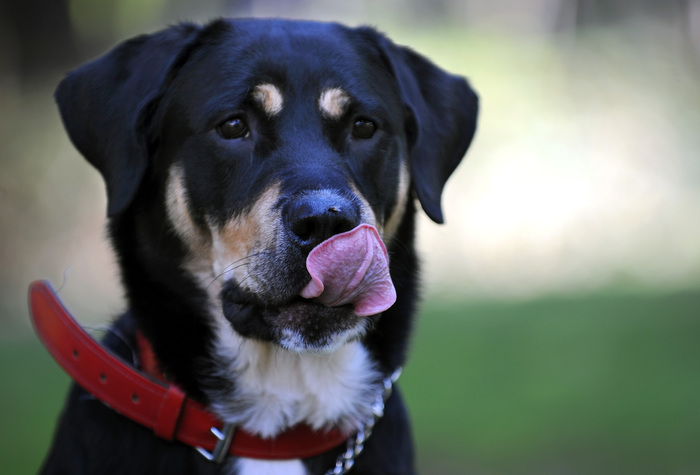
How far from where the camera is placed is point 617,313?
702cm

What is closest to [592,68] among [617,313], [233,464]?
[617,313]

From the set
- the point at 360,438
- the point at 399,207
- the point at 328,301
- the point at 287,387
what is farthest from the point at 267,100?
the point at 360,438

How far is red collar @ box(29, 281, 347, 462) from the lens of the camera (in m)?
2.17

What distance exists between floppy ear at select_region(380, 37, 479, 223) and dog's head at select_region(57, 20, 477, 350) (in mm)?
14

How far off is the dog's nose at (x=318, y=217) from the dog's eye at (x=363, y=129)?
1.43ft

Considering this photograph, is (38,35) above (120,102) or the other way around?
the other way around

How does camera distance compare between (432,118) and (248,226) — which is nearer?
(248,226)

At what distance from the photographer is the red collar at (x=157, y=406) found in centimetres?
217

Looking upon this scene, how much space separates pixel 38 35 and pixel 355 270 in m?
5.72

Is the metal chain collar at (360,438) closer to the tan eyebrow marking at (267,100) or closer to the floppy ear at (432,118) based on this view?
the floppy ear at (432,118)

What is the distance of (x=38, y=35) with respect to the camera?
6.69m

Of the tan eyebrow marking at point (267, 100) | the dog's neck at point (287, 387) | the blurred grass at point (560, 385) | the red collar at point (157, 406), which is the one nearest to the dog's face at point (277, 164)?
the tan eyebrow marking at point (267, 100)

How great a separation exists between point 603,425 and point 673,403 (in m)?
0.66

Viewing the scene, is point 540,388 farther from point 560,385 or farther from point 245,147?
point 245,147
